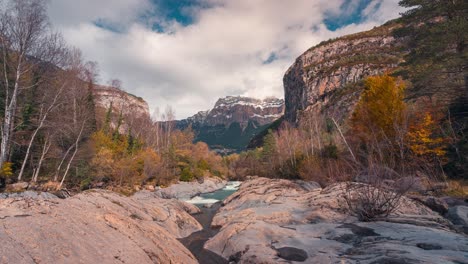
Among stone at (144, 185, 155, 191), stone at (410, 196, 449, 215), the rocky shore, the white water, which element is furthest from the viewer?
stone at (144, 185, 155, 191)

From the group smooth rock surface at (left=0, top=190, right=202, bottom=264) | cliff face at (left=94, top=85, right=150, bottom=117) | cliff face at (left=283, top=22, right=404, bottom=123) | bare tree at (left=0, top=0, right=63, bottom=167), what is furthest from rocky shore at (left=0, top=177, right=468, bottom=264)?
cliff face at (left=283, top=22, right=404, bottom=123)

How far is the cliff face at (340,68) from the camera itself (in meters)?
95.3

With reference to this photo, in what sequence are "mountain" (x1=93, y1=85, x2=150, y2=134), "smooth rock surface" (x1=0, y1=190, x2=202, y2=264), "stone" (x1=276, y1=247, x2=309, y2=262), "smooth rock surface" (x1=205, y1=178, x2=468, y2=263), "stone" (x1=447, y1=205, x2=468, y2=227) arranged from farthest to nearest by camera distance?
"mountain" (x1=93, y1=85, x2=150, y2=134), "stone" (x1=447, y1=205, x2=468, y2=227), "stone" (x1=276, y1=247, x2=309, y2=262), "smooth rock surface" (x1=205, y1=178, x2=468, y2=263), "smooth rock surface" (x1=0, y1=190, x2=202, y2=264)

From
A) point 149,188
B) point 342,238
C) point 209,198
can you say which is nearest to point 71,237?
point 342,238

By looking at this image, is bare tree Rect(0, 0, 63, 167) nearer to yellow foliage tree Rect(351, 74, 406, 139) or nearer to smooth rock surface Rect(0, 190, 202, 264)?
smooth rock surface Rect(0, 190, 202, 264)

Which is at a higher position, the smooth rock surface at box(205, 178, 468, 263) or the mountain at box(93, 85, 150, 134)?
the mountain at box(93, 85, 150, 134)

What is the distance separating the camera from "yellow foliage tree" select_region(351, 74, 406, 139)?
80.7 feet

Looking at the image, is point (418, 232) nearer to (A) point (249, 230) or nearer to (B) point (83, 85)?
(A) point (249, 230)

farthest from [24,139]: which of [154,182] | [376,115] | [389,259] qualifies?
[376,115]

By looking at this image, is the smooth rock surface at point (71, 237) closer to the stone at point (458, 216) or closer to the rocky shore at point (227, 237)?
the rocky shore at point (227, 237)

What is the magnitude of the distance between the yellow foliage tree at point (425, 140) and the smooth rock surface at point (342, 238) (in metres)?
13.4

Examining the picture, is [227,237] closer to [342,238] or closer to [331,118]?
[342,238]

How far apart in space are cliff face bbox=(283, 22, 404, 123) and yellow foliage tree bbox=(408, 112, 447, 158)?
65.8m

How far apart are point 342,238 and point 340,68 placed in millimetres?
115826
